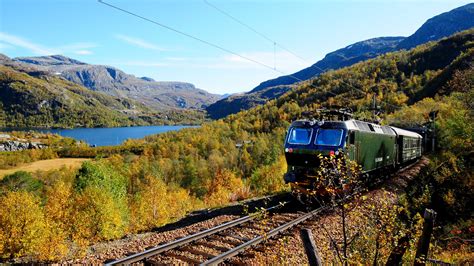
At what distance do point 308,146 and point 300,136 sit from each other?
716mm

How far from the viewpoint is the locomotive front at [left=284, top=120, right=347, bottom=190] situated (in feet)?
44.8

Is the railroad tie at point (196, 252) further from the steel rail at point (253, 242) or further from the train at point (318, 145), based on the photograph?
the train at point (318, 145)

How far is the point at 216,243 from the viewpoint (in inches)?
367

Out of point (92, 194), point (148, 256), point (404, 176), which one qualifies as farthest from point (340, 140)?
point (92, 194)

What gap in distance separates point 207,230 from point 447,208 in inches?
438

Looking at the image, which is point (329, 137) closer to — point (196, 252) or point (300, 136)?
point (300, 136)

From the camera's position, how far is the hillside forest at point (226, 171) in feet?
43.3

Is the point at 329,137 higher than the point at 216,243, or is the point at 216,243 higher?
the point at 329,137

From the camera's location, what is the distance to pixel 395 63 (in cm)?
12462

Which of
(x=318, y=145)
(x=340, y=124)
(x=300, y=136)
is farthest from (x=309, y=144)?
(x=340, y=124)

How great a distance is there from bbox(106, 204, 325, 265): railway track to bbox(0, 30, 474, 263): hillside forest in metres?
2.76

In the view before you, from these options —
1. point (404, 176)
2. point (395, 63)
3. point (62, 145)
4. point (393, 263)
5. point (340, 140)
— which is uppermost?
point (395, 63)

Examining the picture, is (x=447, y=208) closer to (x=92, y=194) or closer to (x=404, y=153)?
(x=404, y=153)

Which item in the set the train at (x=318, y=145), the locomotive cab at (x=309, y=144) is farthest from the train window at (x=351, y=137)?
the locomotive cab at (x=309, y=144)
